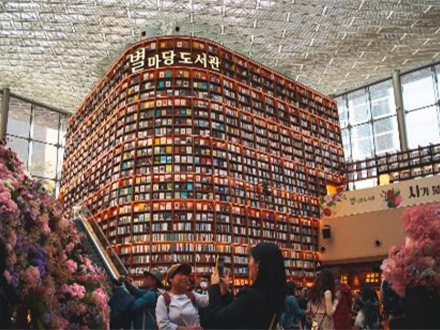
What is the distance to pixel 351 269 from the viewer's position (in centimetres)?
1803

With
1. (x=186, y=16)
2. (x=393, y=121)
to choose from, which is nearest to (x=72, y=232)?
(x=186, y=16)

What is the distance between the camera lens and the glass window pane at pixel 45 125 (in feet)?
84.4

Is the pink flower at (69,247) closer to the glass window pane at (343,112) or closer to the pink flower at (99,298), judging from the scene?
the pink flower at (99,298)

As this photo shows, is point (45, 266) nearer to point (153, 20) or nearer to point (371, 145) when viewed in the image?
point (153, 20)

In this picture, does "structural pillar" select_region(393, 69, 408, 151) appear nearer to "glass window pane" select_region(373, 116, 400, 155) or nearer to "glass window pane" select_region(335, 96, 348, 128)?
"glass window pane" select_region(373, 116, 400, 155)

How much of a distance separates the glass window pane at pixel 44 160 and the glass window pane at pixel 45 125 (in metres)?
0.40

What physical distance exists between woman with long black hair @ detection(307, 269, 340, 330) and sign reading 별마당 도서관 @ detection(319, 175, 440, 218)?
45.0 ft

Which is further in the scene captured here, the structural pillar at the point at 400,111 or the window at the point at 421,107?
the structural pillar at the point at 400,111

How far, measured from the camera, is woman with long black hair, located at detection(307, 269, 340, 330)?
3963mm

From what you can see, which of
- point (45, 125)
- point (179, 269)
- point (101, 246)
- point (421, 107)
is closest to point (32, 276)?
point (179, 269)

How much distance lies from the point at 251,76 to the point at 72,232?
1407cm

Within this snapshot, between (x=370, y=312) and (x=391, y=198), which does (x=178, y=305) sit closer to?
(x=370, y=312)

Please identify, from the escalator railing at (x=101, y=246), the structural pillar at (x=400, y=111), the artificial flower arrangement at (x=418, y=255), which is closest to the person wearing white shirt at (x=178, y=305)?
the artificial flower arrangement at (x=418, y=255)

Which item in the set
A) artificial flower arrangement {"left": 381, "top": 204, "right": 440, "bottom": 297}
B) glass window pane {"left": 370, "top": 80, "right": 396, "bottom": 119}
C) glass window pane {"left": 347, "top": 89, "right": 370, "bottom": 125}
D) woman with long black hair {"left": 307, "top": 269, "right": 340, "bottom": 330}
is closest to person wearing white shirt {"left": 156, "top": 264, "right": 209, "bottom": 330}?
artificial flower arrangement {"left": 381, "top": 204, "right": 440, "bottom": 297}
